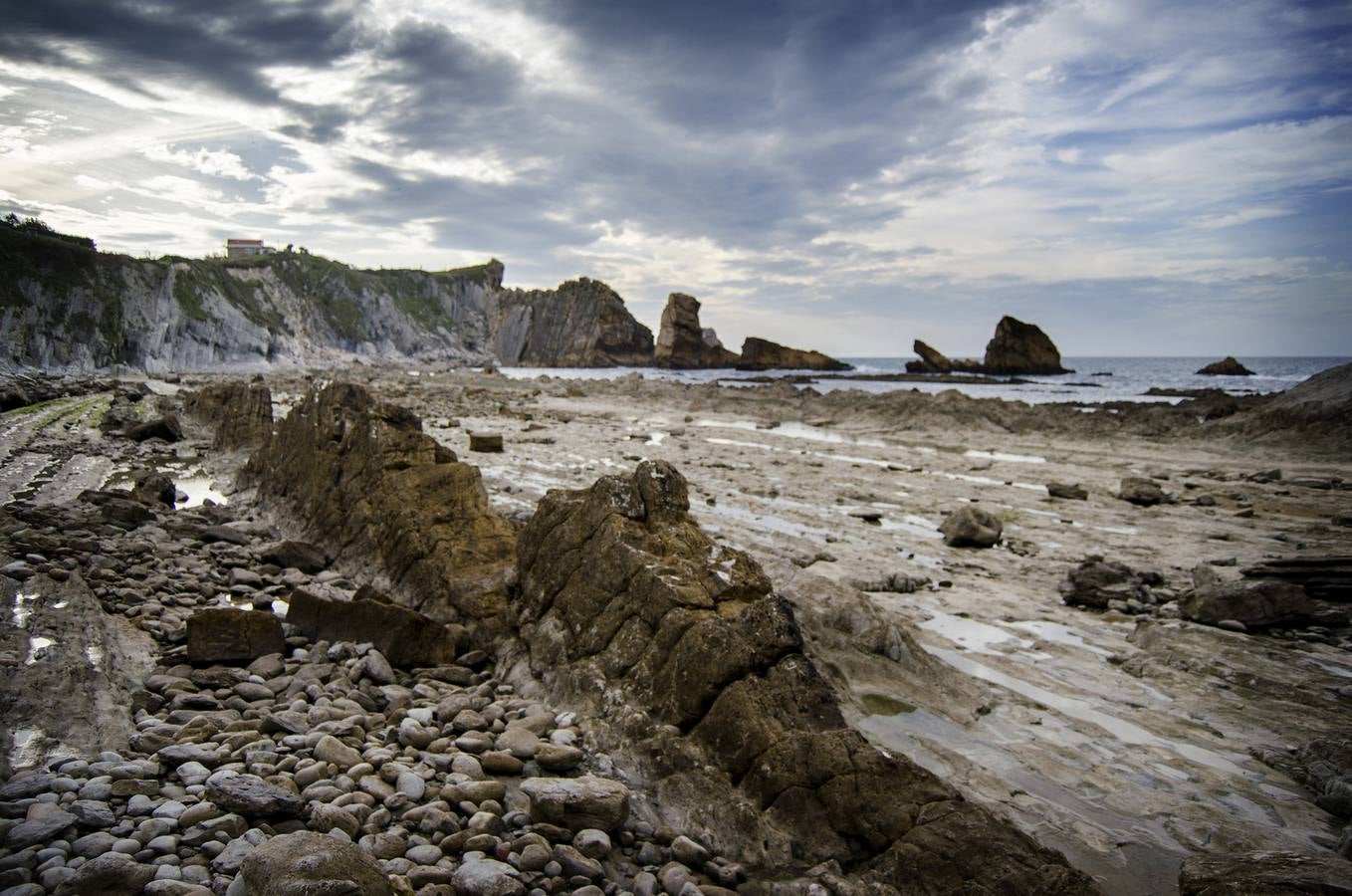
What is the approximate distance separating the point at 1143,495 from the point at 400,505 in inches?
633

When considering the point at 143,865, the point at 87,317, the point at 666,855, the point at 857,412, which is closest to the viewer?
the point at 143,865

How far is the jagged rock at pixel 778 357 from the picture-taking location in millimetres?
123375

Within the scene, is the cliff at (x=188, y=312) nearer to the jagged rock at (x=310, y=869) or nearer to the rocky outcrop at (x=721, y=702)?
the rocky outcrop at (x=721, y=702)

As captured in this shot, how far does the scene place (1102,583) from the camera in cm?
957

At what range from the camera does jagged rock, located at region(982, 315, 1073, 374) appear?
311ft

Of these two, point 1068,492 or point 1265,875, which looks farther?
point 1068,492

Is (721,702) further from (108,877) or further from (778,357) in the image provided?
(778,357)

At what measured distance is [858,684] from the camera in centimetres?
639

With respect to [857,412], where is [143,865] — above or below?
below

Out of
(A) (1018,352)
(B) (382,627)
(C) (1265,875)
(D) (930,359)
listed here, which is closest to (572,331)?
(D) (930,359)

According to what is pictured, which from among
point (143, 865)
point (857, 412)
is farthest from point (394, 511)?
point (857, 412)

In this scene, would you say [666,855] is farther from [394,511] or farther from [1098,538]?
[1098,538]

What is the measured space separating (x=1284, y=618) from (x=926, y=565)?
14.0 feet

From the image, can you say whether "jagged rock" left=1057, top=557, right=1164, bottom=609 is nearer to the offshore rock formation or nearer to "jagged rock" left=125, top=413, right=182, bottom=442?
"jagged rock" left=125, top=413, right=182, bottom=442
